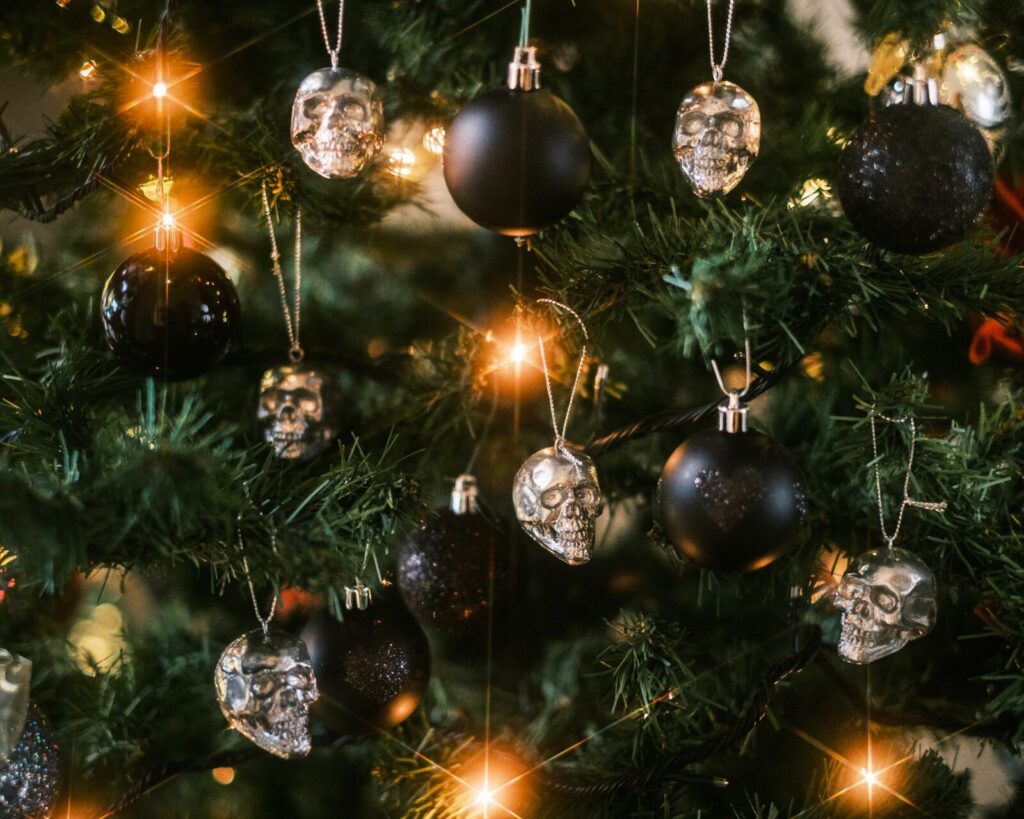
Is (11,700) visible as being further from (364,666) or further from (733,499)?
(733,499)

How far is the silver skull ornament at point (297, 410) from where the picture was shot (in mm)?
770

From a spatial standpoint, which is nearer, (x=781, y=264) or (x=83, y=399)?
(x=781, y=264)

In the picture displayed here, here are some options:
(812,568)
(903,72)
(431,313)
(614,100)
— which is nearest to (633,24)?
(614,100)

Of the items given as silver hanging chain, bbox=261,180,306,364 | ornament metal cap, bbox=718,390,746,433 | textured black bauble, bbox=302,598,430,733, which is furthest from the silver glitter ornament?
ornament metal cap, bbox=718,390,746,433

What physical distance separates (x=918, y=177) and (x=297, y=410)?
44 centimetres

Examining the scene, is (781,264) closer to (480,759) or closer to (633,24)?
(633,24)

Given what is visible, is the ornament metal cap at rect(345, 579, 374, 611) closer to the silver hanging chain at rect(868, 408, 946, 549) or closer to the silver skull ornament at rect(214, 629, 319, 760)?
the silver skull ornament at rect(214, 629, 319, 760)

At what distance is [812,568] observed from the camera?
2.44 ft

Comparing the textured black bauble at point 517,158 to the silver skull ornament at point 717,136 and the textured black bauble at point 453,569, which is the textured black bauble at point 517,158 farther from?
the textured black bauble at point 453,569

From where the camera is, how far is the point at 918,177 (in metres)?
0.52

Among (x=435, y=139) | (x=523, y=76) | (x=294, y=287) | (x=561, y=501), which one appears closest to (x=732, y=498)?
(x=561, y=501)

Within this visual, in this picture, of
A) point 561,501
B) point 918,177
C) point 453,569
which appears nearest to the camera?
point 918,177

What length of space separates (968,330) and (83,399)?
0.61 meters

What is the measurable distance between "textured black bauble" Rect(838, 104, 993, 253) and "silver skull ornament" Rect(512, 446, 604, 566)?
20 centimetres
